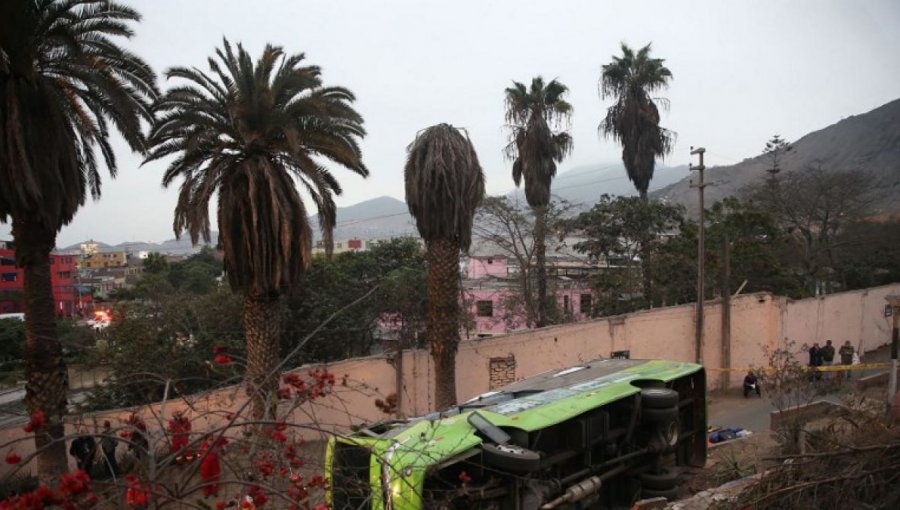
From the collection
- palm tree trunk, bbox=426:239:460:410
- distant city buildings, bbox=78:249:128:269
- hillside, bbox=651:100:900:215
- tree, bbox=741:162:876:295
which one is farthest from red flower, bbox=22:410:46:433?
distant city buildings, bbox=78:249:128:269

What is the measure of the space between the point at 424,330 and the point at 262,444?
17985 millimetres

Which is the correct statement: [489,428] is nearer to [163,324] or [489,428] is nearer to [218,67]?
[218,67]

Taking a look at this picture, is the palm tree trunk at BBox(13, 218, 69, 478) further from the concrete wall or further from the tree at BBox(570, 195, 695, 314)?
the tree at BBox(570, 195, 695, 314)

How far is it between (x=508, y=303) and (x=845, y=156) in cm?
8362

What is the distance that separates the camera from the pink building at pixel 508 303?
86.9 feet

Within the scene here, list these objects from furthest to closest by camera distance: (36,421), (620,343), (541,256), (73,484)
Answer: (541,256) → (620,343) → (36,421) → (73,484)

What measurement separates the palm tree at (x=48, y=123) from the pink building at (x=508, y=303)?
15.4m

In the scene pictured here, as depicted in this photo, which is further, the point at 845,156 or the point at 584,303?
the point at 845,156

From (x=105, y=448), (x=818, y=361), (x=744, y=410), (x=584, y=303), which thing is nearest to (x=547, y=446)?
(x=105, y=448)

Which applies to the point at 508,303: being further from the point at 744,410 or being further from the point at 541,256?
the point at 744,410

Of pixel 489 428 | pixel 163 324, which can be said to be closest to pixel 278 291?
pixel 163 324

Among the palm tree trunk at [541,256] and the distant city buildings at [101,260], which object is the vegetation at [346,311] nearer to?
the palm tree trunk at [541,256]

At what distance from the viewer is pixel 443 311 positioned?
49.5 feet

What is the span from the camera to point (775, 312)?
23.0 m
